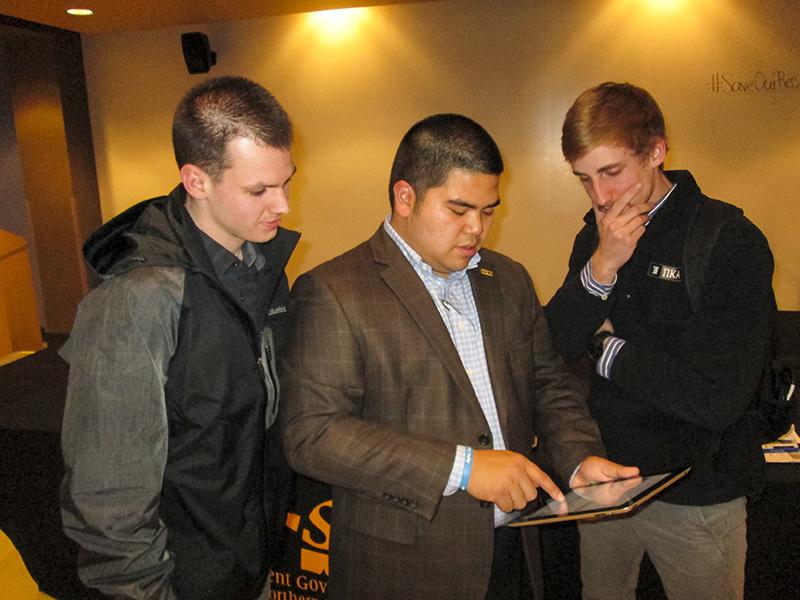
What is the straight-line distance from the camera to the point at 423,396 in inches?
51.8

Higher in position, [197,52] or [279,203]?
[197,52]

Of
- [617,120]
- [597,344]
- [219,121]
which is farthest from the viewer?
[597,344]

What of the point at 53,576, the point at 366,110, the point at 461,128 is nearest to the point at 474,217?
the point at 461,128

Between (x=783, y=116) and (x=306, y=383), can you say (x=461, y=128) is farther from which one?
(x=783, y=116)

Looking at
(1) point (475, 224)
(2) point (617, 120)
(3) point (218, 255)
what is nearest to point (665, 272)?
(2) point (617, 120)

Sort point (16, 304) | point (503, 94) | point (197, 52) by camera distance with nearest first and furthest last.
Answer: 1. point (16, 304)
2. point (503, 94)
3. point (197, 52)

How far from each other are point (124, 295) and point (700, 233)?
4.29 feet

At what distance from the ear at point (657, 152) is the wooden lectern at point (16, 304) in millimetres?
5265

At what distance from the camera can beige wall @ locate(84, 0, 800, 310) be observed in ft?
16.4

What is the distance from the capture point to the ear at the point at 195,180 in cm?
127

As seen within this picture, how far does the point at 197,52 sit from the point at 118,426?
18.0ft

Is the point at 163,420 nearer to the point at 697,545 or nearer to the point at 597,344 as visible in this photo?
the point at 597,344

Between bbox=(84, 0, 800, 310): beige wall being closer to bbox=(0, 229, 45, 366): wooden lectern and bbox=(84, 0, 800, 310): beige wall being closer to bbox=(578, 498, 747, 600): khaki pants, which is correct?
bbox=(0, 229, 45, 366): wooden lectern

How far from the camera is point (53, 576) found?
262 cm
